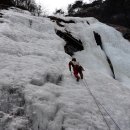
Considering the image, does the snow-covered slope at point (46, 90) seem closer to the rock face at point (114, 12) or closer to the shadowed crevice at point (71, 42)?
the shadowed crevice at point (71, 42)

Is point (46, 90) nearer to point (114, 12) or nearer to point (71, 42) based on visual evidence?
point (71, 42)

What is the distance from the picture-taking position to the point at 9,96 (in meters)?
6.88

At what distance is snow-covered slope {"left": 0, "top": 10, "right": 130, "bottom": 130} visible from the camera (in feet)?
21.0

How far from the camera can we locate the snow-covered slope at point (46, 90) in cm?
641

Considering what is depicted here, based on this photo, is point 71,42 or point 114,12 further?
point 114,12

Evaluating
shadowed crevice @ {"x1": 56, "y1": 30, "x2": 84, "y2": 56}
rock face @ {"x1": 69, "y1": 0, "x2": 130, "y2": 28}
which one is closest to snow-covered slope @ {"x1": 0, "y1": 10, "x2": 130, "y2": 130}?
shadowed crevice @ {"x1": 56, "y1": 30, "x2": 84, "y2": 56}

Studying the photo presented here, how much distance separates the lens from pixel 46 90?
7.65 metres

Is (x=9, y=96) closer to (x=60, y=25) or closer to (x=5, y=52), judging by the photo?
(x=5, y=52)

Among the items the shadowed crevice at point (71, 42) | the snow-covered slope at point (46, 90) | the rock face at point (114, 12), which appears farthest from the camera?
the rock face at point (114, 12)

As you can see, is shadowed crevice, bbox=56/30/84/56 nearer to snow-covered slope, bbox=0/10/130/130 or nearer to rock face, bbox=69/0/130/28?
snow-covered slope, bbox=0/10/130/130

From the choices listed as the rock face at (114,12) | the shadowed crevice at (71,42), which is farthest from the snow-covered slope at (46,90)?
the rock face at (114,12)

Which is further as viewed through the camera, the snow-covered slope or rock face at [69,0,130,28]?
rock face at [69,0,130,28]

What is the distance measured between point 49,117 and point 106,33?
1372 cm

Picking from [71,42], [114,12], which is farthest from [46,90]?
[114,12]
